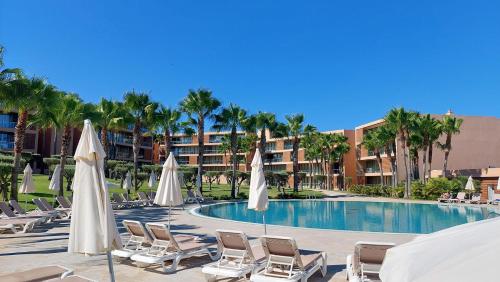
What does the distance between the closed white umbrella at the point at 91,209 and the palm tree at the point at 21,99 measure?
1225cm

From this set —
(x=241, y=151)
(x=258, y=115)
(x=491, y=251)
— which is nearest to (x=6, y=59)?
(x=491, y=251)

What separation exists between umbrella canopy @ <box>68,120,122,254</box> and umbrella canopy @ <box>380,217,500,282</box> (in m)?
3.49

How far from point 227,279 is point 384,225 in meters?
12.5

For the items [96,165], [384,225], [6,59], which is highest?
[6,59]

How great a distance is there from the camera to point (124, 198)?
22562 millimetres

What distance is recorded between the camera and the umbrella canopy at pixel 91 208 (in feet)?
15.4

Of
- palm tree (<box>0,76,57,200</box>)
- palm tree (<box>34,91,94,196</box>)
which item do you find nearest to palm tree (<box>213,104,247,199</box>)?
palm tree (<box>34,91,94,196</box>)

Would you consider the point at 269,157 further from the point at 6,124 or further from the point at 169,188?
the point at 169,188

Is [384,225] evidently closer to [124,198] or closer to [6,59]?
[124,198]

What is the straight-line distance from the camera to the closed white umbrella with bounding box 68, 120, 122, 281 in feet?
15.4

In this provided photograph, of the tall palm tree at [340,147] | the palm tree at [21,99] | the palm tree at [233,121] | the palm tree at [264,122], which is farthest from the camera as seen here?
the tall palm tree at [340,147]

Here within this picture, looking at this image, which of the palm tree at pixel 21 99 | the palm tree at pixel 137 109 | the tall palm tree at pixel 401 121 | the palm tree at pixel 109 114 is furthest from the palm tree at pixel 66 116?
the tall palm tree at pixel 401 121

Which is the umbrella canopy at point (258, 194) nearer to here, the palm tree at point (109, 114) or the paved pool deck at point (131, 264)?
the paved pool deck at point (131, 264)

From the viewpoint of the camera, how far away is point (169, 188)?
1165cm
